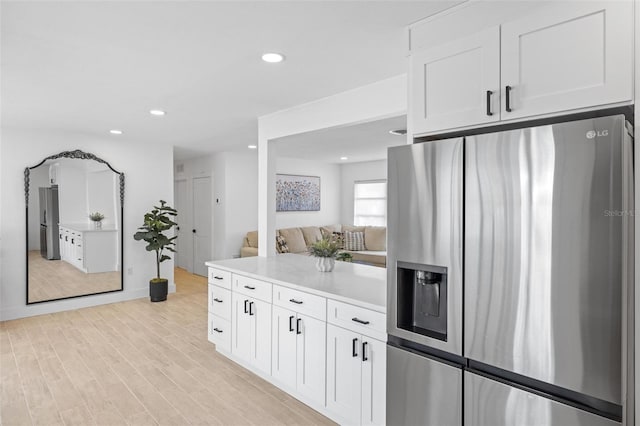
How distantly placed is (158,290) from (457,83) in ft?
16.6

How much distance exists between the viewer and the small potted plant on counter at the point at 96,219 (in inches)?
209

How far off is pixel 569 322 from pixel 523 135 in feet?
2.22

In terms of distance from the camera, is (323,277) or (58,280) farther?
(58,280)

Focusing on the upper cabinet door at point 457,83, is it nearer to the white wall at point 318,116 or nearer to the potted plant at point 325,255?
the white wall at point 318,116

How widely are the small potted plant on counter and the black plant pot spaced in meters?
1.05

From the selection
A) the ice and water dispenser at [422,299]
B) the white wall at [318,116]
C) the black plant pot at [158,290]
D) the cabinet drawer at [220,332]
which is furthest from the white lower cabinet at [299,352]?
the black plant pot at [158,290]

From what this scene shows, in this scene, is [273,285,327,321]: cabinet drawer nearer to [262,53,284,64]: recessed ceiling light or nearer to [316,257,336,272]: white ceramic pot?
[316,257,336,272]: white ceramic pot

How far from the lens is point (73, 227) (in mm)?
5105

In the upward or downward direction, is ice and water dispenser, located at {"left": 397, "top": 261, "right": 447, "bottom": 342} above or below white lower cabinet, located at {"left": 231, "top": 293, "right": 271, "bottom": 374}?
above

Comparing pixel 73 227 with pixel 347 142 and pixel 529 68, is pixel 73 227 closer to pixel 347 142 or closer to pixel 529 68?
pixel 347 142

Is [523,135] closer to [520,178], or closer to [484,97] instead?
[520,178]

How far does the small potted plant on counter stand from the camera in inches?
209

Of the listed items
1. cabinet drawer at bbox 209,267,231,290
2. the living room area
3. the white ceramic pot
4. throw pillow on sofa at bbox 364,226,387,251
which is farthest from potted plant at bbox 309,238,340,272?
throw pillow on sofa at bbox 364,226,387,251

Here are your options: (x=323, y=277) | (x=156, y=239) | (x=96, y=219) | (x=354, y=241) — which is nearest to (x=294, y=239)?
(x=354, y=241)
